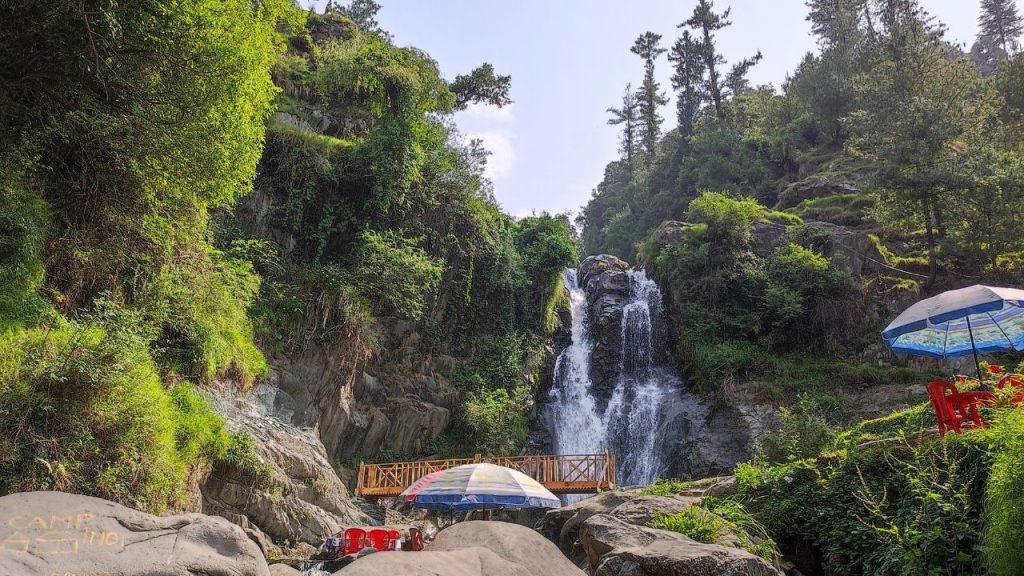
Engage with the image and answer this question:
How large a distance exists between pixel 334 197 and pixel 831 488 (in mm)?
15082

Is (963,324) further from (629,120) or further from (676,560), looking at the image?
(629,120)

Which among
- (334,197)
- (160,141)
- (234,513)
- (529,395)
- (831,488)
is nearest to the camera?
(831,488)

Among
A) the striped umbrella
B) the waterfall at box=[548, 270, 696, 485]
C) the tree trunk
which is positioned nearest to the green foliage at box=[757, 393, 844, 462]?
the striped umbrella

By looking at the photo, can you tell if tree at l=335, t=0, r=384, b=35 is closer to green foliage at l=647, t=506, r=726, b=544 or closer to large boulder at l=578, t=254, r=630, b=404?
large boulder at l=578, t=254, r=630, b=404

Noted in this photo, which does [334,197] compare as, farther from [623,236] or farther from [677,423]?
[623,236]

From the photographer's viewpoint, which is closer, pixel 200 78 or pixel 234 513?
pixel 200 78

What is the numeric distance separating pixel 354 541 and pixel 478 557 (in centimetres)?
558

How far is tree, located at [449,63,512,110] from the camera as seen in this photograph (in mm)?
25078

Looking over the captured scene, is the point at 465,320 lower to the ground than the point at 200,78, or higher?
lower

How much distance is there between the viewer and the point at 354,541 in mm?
9031

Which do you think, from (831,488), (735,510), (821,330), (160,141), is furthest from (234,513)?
(821,330)

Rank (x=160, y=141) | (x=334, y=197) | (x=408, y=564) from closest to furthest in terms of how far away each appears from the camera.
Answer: (x=408, y=564) < (x=160, y=141) < (x=334, y=197)

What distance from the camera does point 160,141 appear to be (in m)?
8.40

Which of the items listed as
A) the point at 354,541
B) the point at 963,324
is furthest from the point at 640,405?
the point at 354,541
